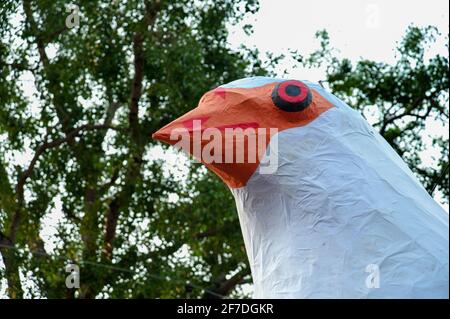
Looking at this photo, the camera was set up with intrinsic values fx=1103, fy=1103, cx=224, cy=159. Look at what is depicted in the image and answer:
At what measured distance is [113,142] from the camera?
11562 mm

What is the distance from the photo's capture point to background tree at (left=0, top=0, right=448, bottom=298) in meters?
11.0

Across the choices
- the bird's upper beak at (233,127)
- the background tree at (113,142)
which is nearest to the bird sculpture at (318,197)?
the bird's upper beak at (233,127)

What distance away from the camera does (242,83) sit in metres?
4.76

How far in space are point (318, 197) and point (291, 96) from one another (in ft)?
1.61

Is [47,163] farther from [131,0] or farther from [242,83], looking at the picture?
[242,83]

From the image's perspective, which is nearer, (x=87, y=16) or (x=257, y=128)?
(x=257, y=128)

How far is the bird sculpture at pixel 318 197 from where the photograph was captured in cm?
403

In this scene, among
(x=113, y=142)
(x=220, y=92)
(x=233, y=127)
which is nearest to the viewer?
(x=233, y=127)

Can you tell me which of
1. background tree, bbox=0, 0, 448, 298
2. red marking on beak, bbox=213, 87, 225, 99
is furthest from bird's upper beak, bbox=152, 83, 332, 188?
background tree, bbox=0, 0, 448, 298

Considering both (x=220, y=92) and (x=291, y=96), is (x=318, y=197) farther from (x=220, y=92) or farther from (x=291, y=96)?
(x=220, y=92)

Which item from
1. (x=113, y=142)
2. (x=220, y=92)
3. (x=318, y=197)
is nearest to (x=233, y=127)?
(x=220, y=92)

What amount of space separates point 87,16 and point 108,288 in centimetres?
278

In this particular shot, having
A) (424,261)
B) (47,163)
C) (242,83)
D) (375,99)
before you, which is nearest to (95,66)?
(47,163)

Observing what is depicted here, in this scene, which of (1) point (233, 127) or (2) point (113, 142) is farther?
(2) point (113, 142)
